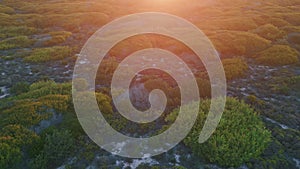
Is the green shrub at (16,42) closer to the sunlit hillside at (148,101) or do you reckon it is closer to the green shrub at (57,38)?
the sunlit hillside at (148,101)

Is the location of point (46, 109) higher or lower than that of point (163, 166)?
higher

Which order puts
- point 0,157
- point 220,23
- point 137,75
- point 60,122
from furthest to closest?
1. point 220,23
2. point 137,75
3. point 60,122
4. point 0,157

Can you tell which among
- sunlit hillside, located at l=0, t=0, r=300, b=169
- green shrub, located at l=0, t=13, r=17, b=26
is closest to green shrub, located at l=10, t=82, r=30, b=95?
sunlit hillside, located at l=0, t=0, r=300, b=169

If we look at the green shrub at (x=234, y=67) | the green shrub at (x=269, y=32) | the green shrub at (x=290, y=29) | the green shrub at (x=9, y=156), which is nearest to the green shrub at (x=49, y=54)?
the green shrub at (x=9, y=156)

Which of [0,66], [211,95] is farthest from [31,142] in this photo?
[0,66]

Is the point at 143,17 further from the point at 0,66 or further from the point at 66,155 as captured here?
the point at 66,155

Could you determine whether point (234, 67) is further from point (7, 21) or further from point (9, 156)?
point (7, 21)
